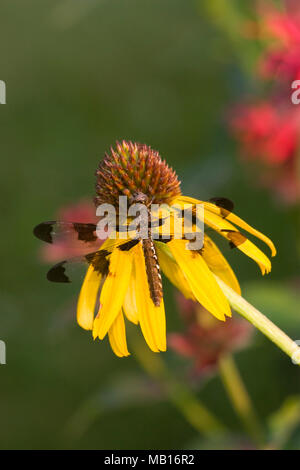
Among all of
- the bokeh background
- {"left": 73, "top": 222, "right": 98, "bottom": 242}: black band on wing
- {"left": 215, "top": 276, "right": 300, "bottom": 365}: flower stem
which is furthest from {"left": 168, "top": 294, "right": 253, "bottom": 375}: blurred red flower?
{"left": 215, "top": 276, "right": 300, "bottom": 365}: flower stem

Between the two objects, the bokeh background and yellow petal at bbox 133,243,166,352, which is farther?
the bokeh background

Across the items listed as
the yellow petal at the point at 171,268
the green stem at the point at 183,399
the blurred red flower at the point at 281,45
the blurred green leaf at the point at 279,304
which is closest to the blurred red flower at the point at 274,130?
the blurred red flower at the point at 281,45

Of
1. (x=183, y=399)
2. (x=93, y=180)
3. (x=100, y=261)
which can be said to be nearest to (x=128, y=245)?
(x=100, y=261)

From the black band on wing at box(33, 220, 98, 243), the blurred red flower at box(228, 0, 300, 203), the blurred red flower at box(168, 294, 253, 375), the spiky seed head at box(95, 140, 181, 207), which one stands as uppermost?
the blurred red flower at box(228, 0, 300, 203)

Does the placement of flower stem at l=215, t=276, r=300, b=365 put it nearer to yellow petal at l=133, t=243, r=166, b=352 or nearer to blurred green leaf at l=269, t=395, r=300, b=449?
yellow petal at l=133, t=243, r=166, b=352

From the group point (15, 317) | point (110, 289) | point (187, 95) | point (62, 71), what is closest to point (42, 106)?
point (62, 71)

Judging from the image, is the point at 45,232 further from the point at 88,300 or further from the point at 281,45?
the point at 281,45

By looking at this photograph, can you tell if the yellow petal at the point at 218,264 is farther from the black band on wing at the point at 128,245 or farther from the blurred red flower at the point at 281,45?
the blurred red flower at the point at 281,45
